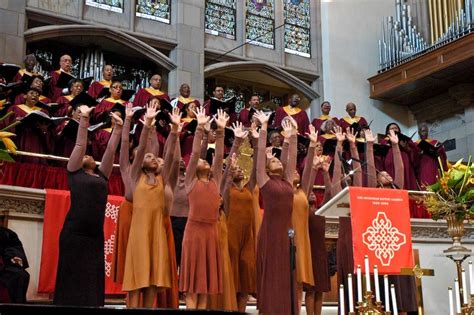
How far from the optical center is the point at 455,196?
4.57 metres

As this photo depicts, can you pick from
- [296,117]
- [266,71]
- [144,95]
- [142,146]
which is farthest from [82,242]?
[266,71]

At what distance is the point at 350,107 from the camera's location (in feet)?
34.1

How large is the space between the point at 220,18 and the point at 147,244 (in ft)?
26.6

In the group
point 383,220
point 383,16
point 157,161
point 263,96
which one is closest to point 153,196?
point 157,161

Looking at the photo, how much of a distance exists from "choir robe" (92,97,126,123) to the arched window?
15.9ft

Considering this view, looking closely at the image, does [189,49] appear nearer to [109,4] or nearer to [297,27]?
[109,4]

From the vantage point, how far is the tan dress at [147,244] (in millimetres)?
4656

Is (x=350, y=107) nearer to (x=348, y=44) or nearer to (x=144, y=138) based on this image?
(x=348, y=44)

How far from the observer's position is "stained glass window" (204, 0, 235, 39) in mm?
12078

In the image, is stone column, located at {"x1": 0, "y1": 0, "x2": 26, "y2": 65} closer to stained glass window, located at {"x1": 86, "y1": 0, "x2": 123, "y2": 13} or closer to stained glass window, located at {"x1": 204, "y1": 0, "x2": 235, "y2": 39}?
stained glass window, located at {"x1": 86, "y1": 0, "x2": 123, "y2": 13}

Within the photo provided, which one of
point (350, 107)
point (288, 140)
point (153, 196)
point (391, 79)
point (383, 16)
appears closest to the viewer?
point (153, 196)

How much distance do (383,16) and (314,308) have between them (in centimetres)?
894

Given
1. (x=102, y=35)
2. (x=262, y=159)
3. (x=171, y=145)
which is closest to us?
(x=171, y=145)

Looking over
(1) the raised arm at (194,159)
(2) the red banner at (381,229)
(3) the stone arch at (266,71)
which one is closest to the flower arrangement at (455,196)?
(2) the red banner at (381,229)
